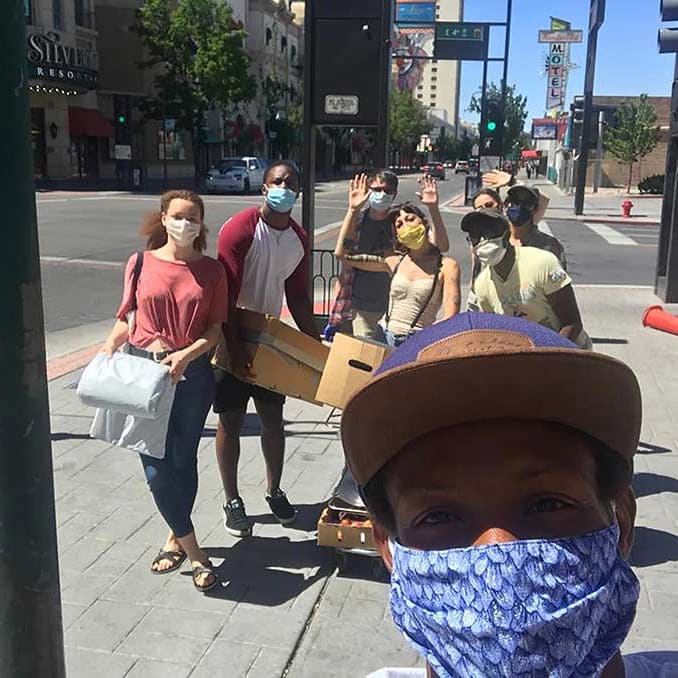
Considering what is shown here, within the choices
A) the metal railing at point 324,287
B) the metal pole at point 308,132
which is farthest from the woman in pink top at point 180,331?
the metal railing at point 324,287

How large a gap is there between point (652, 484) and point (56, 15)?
4207 centimetres

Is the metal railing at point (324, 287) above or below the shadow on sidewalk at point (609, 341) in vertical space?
above

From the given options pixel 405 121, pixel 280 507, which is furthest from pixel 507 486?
pixel 405 121

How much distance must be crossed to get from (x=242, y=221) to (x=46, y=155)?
40.3 meters

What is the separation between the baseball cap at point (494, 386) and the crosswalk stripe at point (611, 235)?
2130 cm

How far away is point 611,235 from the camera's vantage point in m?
23.4

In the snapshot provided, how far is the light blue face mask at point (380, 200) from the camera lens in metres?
5.30

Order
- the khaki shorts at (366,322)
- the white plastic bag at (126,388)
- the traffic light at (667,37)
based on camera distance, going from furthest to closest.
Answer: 1. the traffic light at (667,37)
2. the khaki shorts at (366,322)
3. the white plastic bag at (126,388)

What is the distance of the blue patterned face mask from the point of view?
3.82ft

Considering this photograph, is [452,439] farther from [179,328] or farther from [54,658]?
[179,328]

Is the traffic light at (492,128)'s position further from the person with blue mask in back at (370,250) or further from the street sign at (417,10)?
the street sign at (417,10)

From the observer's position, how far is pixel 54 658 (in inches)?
91.9

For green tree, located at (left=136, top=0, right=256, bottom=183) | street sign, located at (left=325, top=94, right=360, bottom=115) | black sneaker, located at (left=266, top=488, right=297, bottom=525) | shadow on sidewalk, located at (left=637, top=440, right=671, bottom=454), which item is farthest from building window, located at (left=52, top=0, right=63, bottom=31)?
black sneaker, located at (left=266, top=488, right=297, bottom=525)

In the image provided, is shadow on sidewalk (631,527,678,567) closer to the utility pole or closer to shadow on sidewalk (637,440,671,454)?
shadow on sidewalk (637,440,671,454)
